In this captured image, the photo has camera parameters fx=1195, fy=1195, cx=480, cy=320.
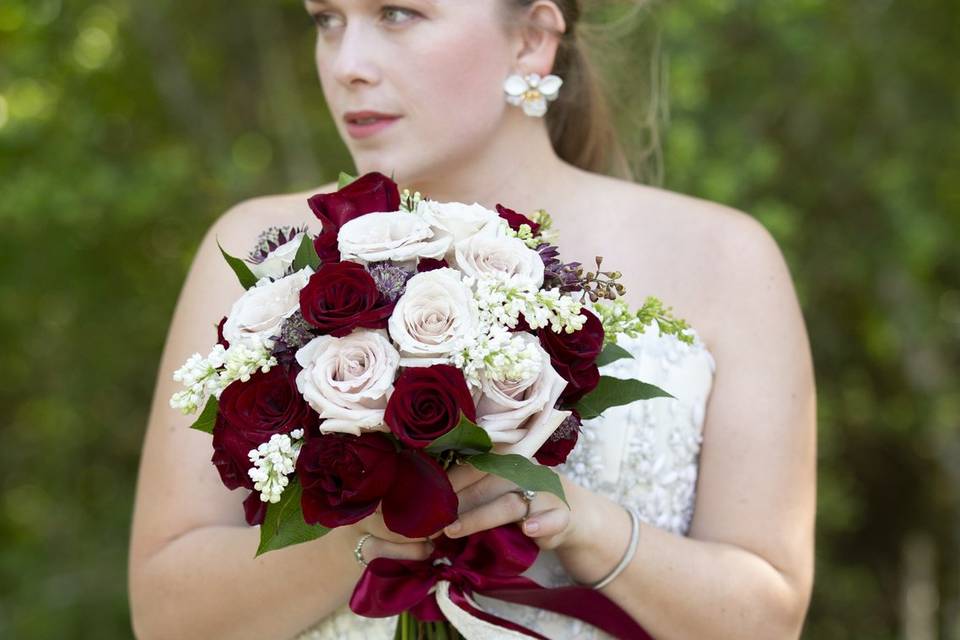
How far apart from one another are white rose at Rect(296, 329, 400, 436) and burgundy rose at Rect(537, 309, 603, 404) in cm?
27

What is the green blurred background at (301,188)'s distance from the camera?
569cm

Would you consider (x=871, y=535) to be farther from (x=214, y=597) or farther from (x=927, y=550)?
(x=214, y=597)

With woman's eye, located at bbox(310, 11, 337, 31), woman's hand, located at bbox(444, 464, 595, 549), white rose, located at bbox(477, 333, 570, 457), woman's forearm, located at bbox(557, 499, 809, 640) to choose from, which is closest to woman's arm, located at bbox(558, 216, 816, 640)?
woman's forearm, located at bbox(557, 499, 809, 640)

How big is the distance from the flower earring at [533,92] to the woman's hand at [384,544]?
119cm

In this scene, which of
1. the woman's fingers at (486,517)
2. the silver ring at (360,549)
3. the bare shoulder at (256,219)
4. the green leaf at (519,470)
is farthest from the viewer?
the bare shoulder at (256,219)

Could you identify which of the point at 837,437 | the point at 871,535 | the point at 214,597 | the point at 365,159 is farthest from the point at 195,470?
the point at 871,535

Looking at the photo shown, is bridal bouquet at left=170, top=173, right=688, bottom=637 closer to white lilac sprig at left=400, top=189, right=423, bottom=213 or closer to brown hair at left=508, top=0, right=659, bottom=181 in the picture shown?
white lilac sprig at left=400, top=189, right=423, bottom=213

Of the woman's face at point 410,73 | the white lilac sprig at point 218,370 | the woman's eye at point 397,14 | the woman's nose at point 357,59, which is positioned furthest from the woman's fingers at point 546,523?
the woman's eye at point 397,14

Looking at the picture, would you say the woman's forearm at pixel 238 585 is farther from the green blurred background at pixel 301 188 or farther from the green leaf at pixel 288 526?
the green blurred background at pixel 301 188

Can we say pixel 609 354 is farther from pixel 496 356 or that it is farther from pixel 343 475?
pixel 343 475

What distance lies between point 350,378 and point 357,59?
41.9 inches

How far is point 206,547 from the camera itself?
8.50ft

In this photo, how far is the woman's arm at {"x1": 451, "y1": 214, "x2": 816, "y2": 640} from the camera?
8.23ft

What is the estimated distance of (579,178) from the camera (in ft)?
10.3
